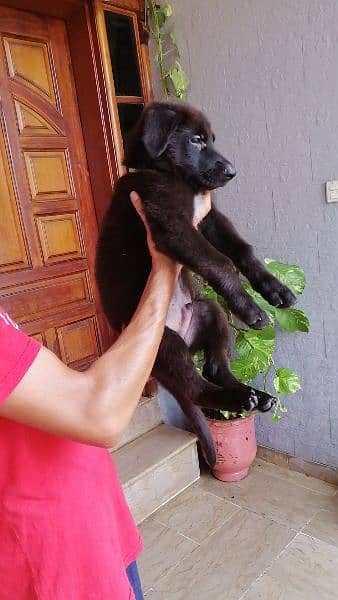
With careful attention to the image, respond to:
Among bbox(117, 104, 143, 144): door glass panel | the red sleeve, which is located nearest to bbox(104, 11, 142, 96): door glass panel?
bbox(117, 104, 143, 144): door glass panel

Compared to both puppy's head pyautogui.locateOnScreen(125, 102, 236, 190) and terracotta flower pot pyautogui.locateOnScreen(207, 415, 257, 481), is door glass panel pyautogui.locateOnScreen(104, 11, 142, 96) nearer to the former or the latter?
puppy's head pyautogui.locateOnScreen(125, 102, 236, 190)

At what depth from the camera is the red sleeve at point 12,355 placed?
0.57m

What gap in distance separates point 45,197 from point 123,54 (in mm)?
762

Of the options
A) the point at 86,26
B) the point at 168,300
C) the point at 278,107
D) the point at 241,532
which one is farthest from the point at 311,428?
the point at 86,26

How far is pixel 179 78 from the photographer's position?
6.85 feet

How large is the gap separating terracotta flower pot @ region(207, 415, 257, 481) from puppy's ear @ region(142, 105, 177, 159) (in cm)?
145

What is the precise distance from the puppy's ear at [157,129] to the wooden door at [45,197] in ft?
3.56

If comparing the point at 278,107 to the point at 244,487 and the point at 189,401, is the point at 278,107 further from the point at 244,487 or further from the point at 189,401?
the point at 244,487

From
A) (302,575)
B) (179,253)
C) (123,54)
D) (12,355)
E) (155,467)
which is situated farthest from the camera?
(123,54)

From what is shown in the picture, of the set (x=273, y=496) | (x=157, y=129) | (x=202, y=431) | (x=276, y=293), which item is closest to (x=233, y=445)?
(x=273, y=496)

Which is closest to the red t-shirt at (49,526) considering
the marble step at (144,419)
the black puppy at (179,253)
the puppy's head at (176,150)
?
the black puppy at (179,253)

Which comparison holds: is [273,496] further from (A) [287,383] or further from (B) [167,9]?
(B) [167,9]

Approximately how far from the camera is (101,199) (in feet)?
7.20

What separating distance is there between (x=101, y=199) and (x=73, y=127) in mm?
342
